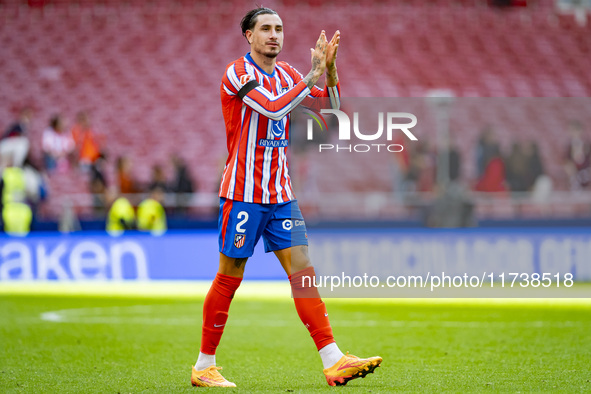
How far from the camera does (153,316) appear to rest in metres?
8.78

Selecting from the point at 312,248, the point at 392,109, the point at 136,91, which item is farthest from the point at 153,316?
the point at 136,91

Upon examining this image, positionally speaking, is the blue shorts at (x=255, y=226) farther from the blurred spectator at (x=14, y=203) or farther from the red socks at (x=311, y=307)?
the blurred spectator at (x=14, y=203)

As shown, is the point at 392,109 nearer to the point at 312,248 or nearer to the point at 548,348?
the point at 312,248

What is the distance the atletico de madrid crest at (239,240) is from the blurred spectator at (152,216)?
324 inches

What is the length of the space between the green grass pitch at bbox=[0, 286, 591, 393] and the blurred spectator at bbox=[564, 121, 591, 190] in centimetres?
370

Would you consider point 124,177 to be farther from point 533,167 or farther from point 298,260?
point 298,260

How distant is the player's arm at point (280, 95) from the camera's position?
453 cm

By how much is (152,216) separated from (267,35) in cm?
860

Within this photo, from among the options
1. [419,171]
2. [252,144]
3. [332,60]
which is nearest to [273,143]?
[252,144]

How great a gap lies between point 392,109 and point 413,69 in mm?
5128

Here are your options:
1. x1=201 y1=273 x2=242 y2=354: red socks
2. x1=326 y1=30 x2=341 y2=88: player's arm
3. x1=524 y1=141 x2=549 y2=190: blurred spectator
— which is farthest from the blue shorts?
x1=524 y1=141 x2=549 y2=190: blurred spectator

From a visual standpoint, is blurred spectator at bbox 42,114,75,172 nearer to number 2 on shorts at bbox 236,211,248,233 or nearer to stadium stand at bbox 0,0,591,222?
stadium stand at bbox 0,0,591,222

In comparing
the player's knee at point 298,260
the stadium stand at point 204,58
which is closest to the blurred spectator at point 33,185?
the stadium stand at point 204,58

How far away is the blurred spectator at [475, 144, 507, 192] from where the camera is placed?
13.0 m
